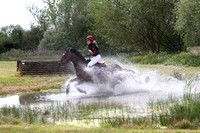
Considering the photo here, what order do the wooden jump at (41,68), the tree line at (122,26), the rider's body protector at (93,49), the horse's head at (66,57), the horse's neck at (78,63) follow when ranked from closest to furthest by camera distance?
the rider's body protector at (93,49), the horse's neck at (78,63), the horse's head at (66,57), the wooden jump at (41,68), the tree line at (122,26)

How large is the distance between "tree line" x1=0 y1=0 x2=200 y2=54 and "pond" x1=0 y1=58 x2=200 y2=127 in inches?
487

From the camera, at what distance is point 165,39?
34.4 metres

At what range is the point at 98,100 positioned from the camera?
1088cm

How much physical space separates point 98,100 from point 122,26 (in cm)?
2492

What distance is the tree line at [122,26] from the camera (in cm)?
2595

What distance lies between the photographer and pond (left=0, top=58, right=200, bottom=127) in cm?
802

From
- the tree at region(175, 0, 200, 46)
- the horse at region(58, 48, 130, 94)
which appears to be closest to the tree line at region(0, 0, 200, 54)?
the tree at region(175, 0, 200, 46)

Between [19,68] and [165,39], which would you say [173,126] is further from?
[165,39]

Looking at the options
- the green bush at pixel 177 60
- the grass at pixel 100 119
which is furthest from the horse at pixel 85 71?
the green bush at pixel 177 60

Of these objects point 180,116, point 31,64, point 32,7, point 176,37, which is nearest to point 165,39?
point 176,37

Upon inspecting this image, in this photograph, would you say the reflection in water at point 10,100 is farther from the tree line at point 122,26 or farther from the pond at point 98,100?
the tree line at point 122,26

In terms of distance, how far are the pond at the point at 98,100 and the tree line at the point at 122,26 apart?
40.6ft

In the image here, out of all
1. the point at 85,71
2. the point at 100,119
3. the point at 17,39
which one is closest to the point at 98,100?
the point at 85,71

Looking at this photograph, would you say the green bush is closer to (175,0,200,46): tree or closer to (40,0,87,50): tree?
(175,0,200,46): tree
